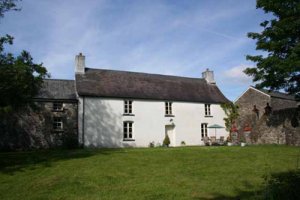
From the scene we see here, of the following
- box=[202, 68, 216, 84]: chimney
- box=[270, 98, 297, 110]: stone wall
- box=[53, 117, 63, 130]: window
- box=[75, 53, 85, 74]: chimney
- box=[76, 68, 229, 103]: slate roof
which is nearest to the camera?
box=[53, 117, 63, 130]: window

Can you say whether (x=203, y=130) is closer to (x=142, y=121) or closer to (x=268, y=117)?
(x=268, y=117)

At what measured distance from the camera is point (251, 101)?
34.1m

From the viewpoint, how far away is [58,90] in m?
32.1

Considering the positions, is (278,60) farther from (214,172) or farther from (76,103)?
(76,103)

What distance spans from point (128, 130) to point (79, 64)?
813cm

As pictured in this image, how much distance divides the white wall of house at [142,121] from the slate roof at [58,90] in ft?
8.46

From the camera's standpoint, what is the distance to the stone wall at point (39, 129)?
2872cm

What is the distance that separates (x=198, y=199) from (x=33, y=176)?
6987 mm

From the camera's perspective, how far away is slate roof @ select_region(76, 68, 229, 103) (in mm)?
31406

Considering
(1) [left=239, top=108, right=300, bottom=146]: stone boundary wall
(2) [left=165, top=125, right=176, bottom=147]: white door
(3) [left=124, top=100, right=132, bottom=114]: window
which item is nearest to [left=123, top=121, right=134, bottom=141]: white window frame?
(3) [left=124, top=100, right=132, bottom=114]: window

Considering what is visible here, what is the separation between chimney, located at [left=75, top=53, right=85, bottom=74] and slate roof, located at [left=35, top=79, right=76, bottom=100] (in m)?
1.82

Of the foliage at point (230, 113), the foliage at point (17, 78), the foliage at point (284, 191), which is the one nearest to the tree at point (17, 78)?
the foliage at point (17, 78)

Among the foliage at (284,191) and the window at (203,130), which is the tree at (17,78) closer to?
the foliage at (284,191)

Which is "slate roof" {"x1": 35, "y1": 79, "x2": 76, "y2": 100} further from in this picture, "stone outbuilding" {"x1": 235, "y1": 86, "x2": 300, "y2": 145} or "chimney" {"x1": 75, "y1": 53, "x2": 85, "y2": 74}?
"stone outbuilding" {"x1": 235, "y1": 86, "x2": 300, "y2": 145}
